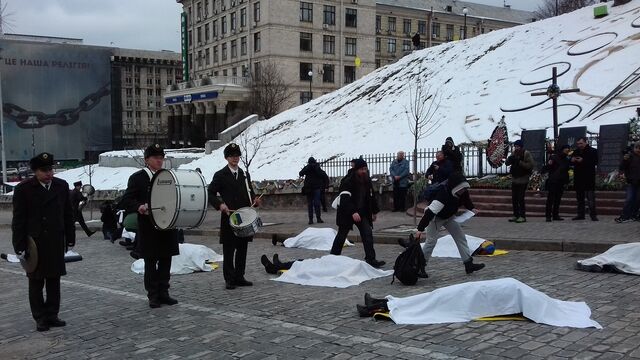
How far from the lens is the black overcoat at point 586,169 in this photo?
45.8 ft

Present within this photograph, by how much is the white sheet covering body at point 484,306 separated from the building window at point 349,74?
76407mm

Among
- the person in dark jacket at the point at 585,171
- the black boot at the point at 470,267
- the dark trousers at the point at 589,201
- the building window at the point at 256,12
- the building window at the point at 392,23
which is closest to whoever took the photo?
the black boot at the point at 470,267

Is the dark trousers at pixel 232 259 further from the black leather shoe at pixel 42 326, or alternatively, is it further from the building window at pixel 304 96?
the building window at pixel 304 96

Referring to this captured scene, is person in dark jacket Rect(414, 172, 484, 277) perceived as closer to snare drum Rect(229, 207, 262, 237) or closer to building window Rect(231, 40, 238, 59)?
→ snare drum Rect(229, 207, 262, 237)

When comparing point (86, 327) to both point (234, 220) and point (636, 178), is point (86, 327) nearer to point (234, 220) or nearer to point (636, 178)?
point (234, 220)

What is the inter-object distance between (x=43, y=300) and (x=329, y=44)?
251 feet

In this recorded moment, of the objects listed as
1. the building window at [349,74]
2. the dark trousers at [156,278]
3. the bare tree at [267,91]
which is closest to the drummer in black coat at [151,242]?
the dark trousers at [156,278]

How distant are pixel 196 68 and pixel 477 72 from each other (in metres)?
68.0

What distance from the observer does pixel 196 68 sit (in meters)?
94.8

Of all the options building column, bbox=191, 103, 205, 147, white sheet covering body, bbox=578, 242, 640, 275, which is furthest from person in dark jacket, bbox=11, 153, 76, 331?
building column, bbox=191, 103, 205, 147

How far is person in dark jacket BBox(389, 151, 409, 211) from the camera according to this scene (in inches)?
747

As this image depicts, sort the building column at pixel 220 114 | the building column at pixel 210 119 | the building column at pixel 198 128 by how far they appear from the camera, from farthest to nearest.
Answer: the building column at pixel 198 128 < the building column at pixel 210 119 < the building column at pixel 220 114

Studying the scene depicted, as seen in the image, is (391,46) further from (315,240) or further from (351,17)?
(315,240)

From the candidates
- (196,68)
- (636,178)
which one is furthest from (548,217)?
(196,68)
